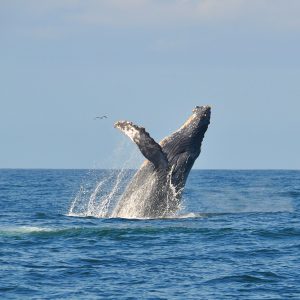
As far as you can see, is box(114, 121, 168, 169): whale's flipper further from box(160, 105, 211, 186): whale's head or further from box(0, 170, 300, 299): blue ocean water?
box(0, 170, 300, 299): blue ocean water

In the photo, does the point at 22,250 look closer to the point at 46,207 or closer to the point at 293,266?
the point at 293,266

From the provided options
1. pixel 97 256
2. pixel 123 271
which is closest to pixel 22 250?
pixel 97 256

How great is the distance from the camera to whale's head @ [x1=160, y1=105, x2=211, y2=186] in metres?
23.2

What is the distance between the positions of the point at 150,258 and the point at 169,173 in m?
5.76

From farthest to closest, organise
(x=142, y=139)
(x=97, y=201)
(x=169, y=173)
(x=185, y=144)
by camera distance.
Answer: (x=97, y=201)
(x=185, y=144)
(x=169, y=173)
(x=142, y=139)

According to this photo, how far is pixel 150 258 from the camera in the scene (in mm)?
17547

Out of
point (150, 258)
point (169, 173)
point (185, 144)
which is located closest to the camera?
point (150, 258)

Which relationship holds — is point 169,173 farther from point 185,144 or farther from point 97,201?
point 97,201

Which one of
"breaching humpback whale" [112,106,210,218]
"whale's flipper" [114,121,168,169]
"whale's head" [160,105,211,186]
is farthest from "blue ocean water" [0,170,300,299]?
"whale's flipper" [114,121,168,169]

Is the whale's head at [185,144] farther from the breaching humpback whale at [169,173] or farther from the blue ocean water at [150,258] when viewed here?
the blue ocean water at [150,258]

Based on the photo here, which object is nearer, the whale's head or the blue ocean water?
the blue ocean water

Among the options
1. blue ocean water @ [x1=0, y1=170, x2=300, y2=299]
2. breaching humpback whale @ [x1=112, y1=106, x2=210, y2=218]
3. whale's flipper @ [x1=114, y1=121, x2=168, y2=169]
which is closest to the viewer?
blue ocean water @ [x1=0, y1=170, x2=300, y2=299]

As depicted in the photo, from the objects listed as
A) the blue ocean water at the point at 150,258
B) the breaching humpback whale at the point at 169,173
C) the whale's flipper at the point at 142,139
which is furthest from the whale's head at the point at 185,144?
the blue ocean water at the point at 150,258

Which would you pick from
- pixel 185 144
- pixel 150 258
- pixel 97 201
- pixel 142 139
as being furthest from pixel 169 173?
pixel 97 201
